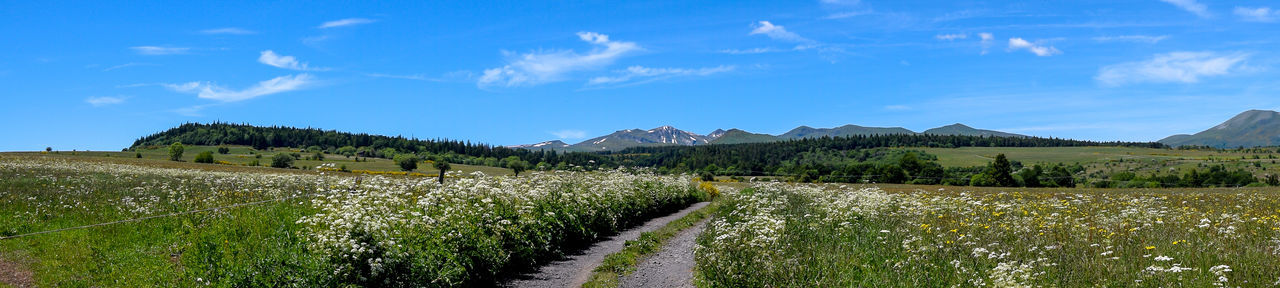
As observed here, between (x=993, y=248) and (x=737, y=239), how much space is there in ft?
11.9

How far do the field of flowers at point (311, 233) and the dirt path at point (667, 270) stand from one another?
2.06 m

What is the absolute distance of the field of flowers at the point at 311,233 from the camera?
852 cm

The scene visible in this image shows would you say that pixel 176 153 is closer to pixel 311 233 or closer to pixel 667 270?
pixel 311 233

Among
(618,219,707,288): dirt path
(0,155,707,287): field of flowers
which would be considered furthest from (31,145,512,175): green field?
(618,219,707,288): dirt path

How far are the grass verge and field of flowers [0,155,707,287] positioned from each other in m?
1.29

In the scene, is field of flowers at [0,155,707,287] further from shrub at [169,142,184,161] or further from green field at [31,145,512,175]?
shrub at [169,142,184,161]

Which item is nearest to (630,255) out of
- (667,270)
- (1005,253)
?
(667,270)

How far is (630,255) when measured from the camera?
1435cm

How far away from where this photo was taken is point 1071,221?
11.8 m

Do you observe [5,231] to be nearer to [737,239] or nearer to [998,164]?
[737,239]

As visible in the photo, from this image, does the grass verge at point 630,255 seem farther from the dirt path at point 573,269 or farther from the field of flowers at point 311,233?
the field of flowers at point 311,233

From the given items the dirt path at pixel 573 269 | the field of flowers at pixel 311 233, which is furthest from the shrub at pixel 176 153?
the dirt path at pixel 573 269

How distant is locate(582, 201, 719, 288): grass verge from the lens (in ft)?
38.2

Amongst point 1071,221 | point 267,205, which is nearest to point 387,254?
point 267,205
